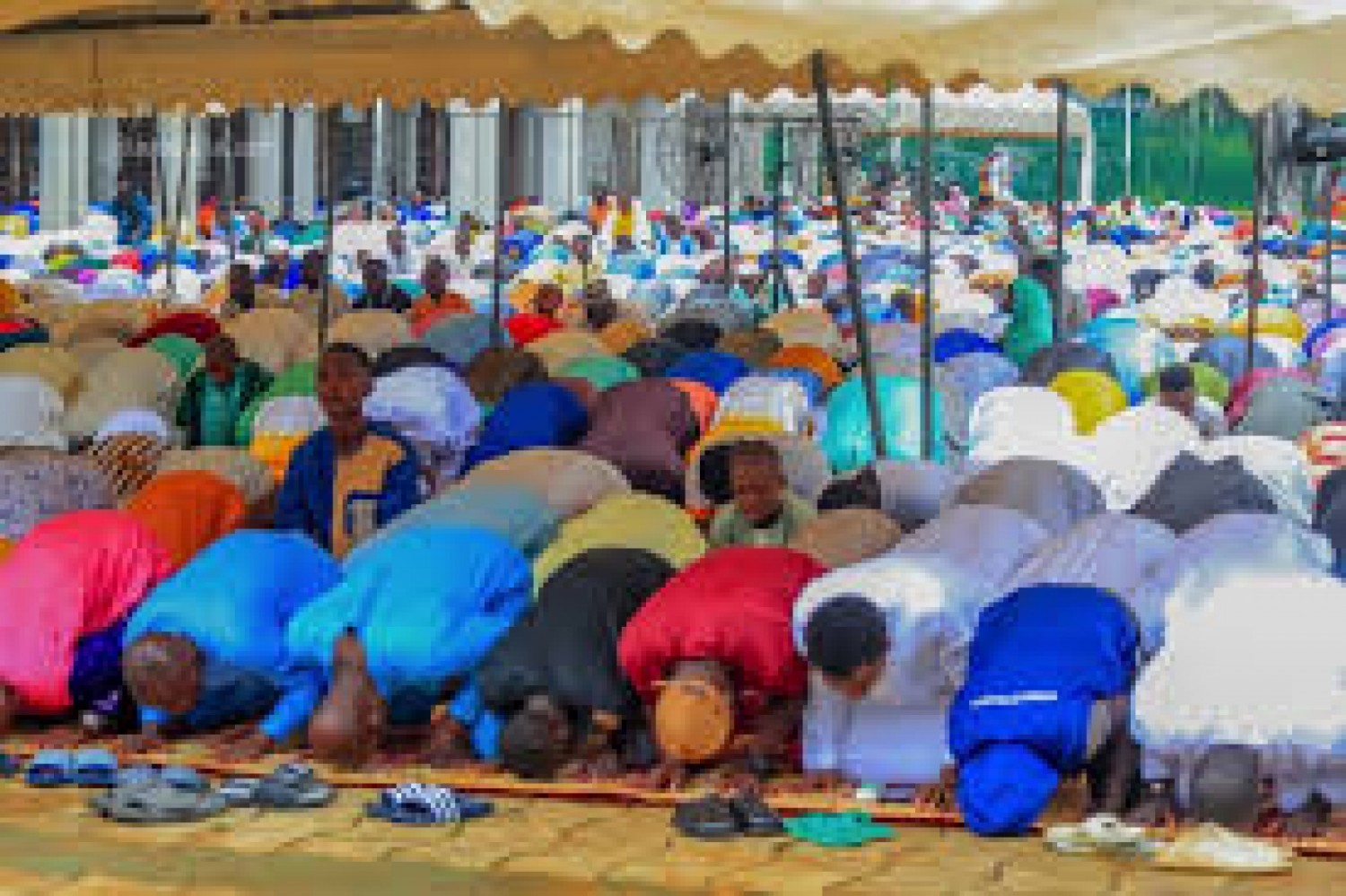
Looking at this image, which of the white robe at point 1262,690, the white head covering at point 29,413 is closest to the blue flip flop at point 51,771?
the white robe at point 1262,690

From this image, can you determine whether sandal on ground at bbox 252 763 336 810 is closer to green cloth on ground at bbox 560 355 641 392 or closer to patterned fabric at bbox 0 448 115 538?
patterned fabric at bbox 0 448 115 538

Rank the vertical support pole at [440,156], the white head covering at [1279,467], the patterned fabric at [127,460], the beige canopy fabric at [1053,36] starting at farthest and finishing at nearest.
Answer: the vertical support pole at [440,156] < the patterned fabric at [127,460] < the white head covering at [1279,467] < the beige canopy fabric at [1053,36]

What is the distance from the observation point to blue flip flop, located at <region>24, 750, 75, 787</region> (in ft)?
21.1

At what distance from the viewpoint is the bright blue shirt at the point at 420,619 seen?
6523 millimetres

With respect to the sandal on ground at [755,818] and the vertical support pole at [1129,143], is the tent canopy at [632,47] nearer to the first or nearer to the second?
the sandal on ground at [755,818]

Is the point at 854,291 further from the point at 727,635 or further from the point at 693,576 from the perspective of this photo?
the point at 727,635

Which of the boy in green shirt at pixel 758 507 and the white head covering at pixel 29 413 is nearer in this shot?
the boy in green shirt at pixel 758 507

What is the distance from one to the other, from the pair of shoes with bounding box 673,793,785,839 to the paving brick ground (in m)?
0.05

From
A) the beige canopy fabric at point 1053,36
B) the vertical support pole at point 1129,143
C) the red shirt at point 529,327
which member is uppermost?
the vertical support pole at point 1129,143

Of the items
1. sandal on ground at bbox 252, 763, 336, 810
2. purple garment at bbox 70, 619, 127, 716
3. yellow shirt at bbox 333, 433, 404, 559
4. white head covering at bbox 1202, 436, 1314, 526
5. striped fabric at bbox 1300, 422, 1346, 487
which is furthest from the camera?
striped fabric at bbox 1300, 422, 1346, 487

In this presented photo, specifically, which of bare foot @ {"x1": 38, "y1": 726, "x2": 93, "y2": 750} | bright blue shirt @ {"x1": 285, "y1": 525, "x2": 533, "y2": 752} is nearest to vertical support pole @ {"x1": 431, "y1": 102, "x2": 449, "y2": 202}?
bare foot @ {"x1": 38, "y1": 726, "x2": 93, "y2": 750}

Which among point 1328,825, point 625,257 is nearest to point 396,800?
point 1328,825

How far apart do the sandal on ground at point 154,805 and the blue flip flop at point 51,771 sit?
234 millimetres

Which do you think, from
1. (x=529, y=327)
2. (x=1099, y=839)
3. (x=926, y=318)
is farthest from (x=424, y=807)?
(x=529, y=327)
